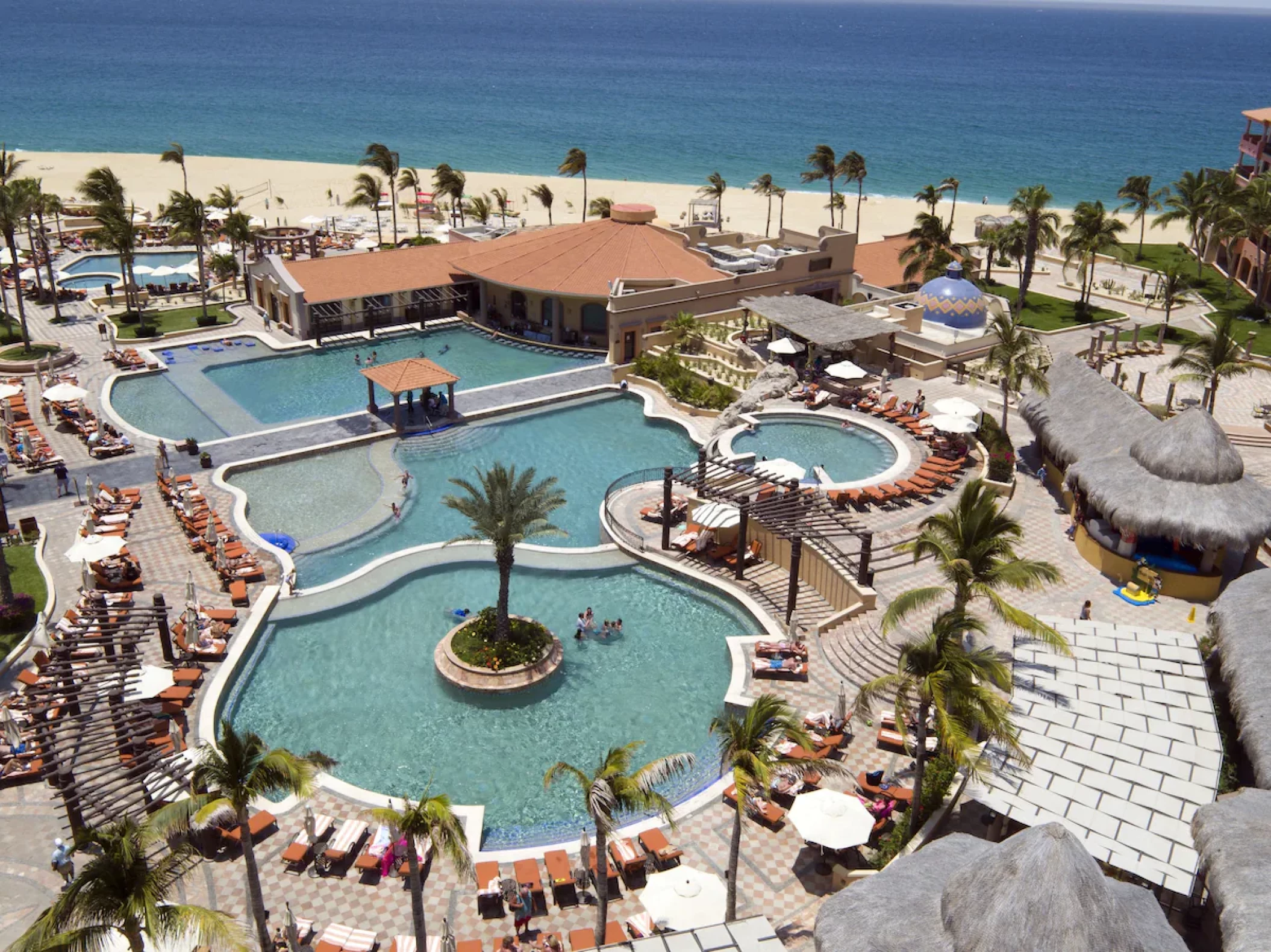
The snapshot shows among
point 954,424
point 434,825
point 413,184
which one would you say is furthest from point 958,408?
point 413,184

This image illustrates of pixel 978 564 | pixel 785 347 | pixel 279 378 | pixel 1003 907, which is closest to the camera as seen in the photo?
pixel 1003 907

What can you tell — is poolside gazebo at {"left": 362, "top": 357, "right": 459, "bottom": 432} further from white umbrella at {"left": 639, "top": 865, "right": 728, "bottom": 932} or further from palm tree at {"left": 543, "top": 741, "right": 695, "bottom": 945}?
palm tree at {"left": 543, "top": 741, "right": 695, "bottom": 945}

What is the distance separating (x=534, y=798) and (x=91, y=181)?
5469 cm

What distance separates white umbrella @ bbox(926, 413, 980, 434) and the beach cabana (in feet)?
77.5

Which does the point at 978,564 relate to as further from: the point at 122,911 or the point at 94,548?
the point at 94,548

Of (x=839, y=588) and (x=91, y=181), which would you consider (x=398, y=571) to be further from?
(x=91, y=181)

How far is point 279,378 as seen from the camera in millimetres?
51031

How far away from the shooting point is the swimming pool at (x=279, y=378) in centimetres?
4581

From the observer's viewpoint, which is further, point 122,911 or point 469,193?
point 469,193

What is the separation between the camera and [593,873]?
20.8 metres

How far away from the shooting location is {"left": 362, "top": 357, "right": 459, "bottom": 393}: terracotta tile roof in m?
42.7

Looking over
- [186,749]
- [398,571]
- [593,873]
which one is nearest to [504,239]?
[398,571]

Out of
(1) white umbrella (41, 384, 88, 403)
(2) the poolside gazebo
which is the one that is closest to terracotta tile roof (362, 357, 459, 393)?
(2) the poolside gazebo

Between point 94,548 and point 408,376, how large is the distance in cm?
1601
